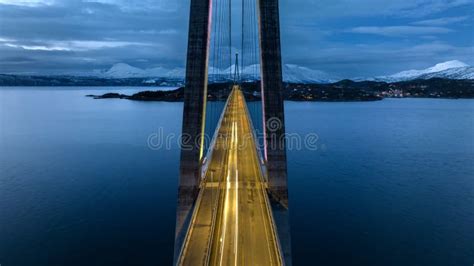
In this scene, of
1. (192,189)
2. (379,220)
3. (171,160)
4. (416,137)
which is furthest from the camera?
(416,137)

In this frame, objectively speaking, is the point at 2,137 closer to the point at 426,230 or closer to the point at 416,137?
the point at 426,230

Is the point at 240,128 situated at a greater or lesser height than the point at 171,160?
greater

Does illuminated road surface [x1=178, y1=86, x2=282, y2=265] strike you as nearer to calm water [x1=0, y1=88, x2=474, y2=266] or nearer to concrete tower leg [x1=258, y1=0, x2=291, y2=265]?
concrete tower leg [x1=258, y1=0, x2=291, y2=265]

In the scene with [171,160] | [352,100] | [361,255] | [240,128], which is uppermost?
[352,100]

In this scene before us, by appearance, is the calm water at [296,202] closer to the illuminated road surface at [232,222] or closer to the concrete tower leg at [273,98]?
the illuminated road surface at [232,222]

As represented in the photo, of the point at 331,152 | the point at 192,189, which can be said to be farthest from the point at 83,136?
the point at 192,189

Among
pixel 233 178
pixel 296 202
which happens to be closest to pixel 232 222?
pixel 233 178
